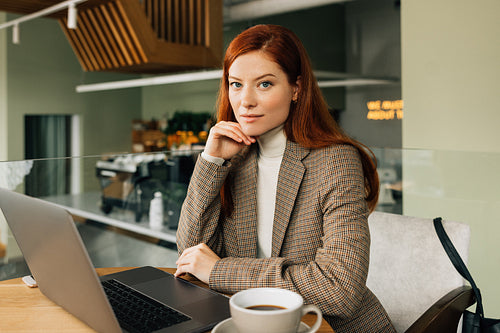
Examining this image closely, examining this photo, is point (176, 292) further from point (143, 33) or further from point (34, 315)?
point (143, 33)

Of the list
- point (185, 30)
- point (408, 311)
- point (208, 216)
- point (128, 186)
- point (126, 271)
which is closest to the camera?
point (126, 271)

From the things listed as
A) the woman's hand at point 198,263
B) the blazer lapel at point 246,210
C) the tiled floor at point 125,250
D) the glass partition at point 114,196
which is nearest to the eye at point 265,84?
the blazer lapel at point 246,210

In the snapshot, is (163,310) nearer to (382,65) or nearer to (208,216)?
(208,216)

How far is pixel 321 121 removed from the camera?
125 cm

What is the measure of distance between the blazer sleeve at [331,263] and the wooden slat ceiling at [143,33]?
3043 millimetres

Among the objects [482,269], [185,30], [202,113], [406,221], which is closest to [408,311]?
[406,221]

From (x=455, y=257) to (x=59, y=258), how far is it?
102cm

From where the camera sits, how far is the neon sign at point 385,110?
3.48 m

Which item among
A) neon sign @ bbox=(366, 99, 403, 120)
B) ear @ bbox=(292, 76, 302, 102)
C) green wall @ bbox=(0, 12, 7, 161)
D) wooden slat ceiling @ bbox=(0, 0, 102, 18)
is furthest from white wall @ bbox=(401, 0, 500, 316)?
green wall @ bbox=(0, 12, 7, 161)

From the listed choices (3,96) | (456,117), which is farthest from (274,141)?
(3,96)

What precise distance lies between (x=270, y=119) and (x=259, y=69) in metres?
0.13

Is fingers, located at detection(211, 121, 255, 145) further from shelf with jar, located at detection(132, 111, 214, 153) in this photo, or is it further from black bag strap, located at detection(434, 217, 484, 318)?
shelf with jar, located at detection(132, 111, 214, 153)

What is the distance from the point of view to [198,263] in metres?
1.01

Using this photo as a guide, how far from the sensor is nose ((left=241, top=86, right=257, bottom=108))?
44.6 inches
